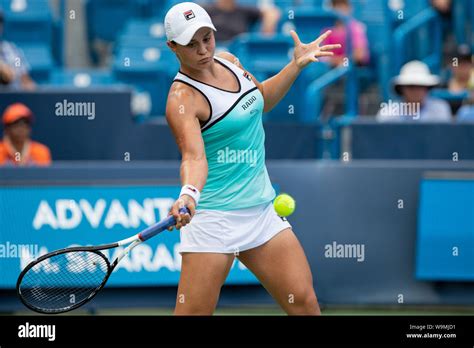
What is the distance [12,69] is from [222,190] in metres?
5.48

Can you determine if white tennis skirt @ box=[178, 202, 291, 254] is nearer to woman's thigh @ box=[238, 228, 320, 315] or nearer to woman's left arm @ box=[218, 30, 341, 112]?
woman's thigh @ box=[238, 228, 320, 315]

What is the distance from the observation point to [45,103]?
9914 millimetres

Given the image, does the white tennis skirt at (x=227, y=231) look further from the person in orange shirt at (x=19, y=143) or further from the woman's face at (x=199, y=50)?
the person in orange shirt at (x=19, y=143)

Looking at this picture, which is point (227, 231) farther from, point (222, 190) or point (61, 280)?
point (61, 280)

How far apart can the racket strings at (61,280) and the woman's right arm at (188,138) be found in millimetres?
677

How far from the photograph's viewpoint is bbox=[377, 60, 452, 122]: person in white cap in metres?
10.1

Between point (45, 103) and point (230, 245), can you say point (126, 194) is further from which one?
point (230, 245)

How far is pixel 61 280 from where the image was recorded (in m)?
6.16
